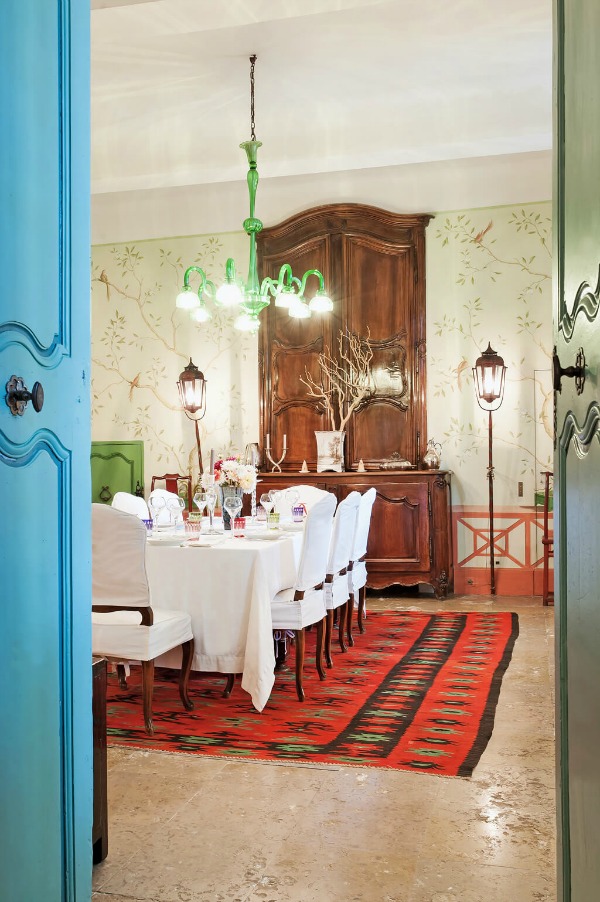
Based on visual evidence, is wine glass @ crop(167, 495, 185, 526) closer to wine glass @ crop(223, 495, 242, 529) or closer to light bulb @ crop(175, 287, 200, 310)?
wine glass @ crop(223, 495, 242, 529)

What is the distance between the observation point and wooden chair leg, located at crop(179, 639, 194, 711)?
149 inches

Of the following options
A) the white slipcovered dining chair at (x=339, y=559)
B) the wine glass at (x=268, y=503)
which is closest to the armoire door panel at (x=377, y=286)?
the wine glass at (x=268, y=503)

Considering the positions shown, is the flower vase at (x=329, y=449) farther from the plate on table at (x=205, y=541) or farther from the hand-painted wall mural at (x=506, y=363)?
the plate on table at (x=205, y=541)

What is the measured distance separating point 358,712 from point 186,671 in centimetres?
79

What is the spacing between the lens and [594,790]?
1.20m

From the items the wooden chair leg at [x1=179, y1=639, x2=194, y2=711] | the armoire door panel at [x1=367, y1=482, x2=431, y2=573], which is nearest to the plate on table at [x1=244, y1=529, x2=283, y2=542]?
the wooden chair leg at [x1=179, y1=639, x2=194, y2=711]

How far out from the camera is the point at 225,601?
3814 millimetres

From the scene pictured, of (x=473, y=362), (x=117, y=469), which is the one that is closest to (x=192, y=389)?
(x=117, y=469)

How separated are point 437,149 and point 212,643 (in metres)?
4.48

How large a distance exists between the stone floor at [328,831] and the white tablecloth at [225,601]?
65 centimetres

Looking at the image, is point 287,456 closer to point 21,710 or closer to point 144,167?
point 144,167

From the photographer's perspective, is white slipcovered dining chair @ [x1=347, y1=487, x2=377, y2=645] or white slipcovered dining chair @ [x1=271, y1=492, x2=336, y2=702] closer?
white slipcovered dining chair @ [x1=271, y1=492, x2=336, y2=702]

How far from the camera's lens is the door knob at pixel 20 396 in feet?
4.74

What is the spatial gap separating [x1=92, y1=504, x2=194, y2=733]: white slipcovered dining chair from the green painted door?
6.95ft
